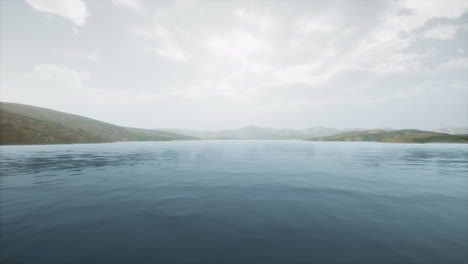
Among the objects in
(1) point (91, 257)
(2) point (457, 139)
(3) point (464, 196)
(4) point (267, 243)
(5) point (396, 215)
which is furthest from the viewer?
(2) point (457, 139)

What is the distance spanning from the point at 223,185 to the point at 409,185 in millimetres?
18922

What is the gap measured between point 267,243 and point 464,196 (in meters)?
18.8

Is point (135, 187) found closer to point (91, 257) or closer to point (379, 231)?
point (91, 257)

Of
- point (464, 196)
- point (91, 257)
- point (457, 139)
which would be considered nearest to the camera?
point (91, 257)

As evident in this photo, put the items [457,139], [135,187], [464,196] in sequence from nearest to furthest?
[464,196], [135,187], [457,139]

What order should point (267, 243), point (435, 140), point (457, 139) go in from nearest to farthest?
point (267, 243), point (457, 139), point (435, 140)

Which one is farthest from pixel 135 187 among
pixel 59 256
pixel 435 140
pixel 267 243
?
pixel 435 140

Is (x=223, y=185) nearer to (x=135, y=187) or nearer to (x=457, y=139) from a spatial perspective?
(x=135, y=187)

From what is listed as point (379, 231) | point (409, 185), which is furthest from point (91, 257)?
point (409, 185)

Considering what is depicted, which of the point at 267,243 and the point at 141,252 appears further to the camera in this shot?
the point at 267,243

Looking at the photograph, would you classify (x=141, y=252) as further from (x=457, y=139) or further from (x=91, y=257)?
(x=457, y=139)

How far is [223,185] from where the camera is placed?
1602cm

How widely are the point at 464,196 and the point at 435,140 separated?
690ft

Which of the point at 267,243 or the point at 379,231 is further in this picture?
the point at 379,231
